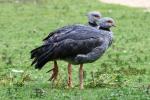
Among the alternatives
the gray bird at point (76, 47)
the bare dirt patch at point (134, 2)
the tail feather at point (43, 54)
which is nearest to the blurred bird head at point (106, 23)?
the gray bird at point (76, 47)

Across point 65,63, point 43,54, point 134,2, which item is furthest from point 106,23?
point 134,2

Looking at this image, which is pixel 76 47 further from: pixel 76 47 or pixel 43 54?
pixel 43 54

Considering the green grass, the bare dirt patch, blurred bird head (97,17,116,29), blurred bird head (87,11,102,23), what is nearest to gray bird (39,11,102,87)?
blurred bird head (87,11,102,23)

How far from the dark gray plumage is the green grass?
51cm

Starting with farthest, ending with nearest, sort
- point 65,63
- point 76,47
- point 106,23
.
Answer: point 65,63
point 106,23
point 76,47

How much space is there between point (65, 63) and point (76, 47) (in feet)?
16.2

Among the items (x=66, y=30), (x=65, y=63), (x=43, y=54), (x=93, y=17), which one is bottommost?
(x=43, y=54)

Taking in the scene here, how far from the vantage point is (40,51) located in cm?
1076

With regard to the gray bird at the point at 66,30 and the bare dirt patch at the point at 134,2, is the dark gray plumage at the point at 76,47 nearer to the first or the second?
the gray bird at the point at 66,30

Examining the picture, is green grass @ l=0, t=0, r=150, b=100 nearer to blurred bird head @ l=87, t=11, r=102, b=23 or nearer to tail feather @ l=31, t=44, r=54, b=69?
tail feather @ l=31, t=44, r=54, b=69

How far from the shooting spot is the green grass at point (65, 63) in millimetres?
10258

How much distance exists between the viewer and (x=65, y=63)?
1562cm

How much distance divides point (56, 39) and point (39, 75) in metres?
2.86

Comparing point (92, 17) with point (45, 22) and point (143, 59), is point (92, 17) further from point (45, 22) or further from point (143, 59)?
point (45, 22)
